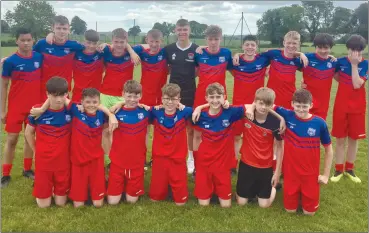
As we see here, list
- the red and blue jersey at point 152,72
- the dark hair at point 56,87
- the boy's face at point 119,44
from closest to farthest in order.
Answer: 1. the dark hair at point 56,87
2. the boy's face at point 119,44
3. the red and blue jersey at point 152,72

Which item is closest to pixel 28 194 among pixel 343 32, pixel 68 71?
pixel 68 71

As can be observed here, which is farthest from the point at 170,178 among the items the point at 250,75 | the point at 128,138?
the point at 250,75

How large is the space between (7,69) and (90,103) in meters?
1.56

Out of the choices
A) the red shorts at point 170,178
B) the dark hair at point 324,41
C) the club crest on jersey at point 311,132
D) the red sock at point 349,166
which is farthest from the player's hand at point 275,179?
the dark hair at point 324,41

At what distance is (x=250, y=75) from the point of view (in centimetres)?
563

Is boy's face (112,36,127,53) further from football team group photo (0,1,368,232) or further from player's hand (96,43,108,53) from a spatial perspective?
football team group photo (0,1,368,232)

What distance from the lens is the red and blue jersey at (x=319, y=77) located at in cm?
545

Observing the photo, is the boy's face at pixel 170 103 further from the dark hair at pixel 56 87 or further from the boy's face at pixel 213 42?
the boy's face at pixel 213 42

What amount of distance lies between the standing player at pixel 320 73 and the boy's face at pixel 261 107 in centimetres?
138

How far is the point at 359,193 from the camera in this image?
17.0 feet

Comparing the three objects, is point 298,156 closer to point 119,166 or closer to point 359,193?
point 359,193

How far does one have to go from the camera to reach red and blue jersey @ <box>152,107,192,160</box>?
4633 millimetres

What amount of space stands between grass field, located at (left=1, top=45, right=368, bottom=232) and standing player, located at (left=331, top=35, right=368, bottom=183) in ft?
3.24

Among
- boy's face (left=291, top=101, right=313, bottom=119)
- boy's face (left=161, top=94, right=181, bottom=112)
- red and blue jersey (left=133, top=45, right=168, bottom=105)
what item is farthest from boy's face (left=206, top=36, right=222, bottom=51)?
boy's face (left=291, top=101, right=313, bottom=119)
